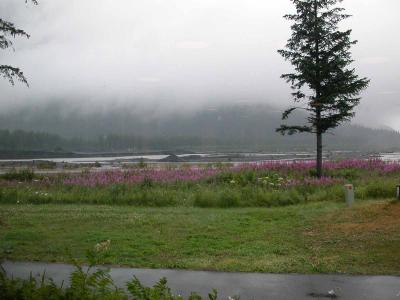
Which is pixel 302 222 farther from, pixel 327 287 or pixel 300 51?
pixel 300 51

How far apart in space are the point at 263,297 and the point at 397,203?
303 inches

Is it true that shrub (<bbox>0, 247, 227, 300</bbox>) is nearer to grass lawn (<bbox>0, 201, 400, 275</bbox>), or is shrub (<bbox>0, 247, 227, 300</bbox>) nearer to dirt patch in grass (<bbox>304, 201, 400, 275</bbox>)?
grass lawn (<bbox>0, 201, 400, 275</bbox>)

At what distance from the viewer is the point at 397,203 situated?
513 inches

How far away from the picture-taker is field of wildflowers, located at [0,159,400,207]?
1644cm

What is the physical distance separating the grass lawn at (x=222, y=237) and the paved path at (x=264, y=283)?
39cm

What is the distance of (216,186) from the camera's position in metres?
19.4

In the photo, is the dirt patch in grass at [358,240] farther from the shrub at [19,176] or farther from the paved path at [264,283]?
the shrub at [19,176]

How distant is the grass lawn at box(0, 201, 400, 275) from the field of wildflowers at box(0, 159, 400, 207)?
1.33 m

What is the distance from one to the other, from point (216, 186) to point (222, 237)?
8.62m

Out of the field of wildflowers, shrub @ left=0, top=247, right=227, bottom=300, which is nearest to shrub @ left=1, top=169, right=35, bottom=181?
the field of wildflowers

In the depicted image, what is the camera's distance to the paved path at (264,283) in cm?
683

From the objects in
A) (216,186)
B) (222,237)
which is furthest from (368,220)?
(216,186)

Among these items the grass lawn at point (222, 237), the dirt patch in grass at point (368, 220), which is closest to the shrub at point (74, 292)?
the grass lawn at point (222, 237)

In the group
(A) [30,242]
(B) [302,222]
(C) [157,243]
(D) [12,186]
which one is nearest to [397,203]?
(B) [302,222]
